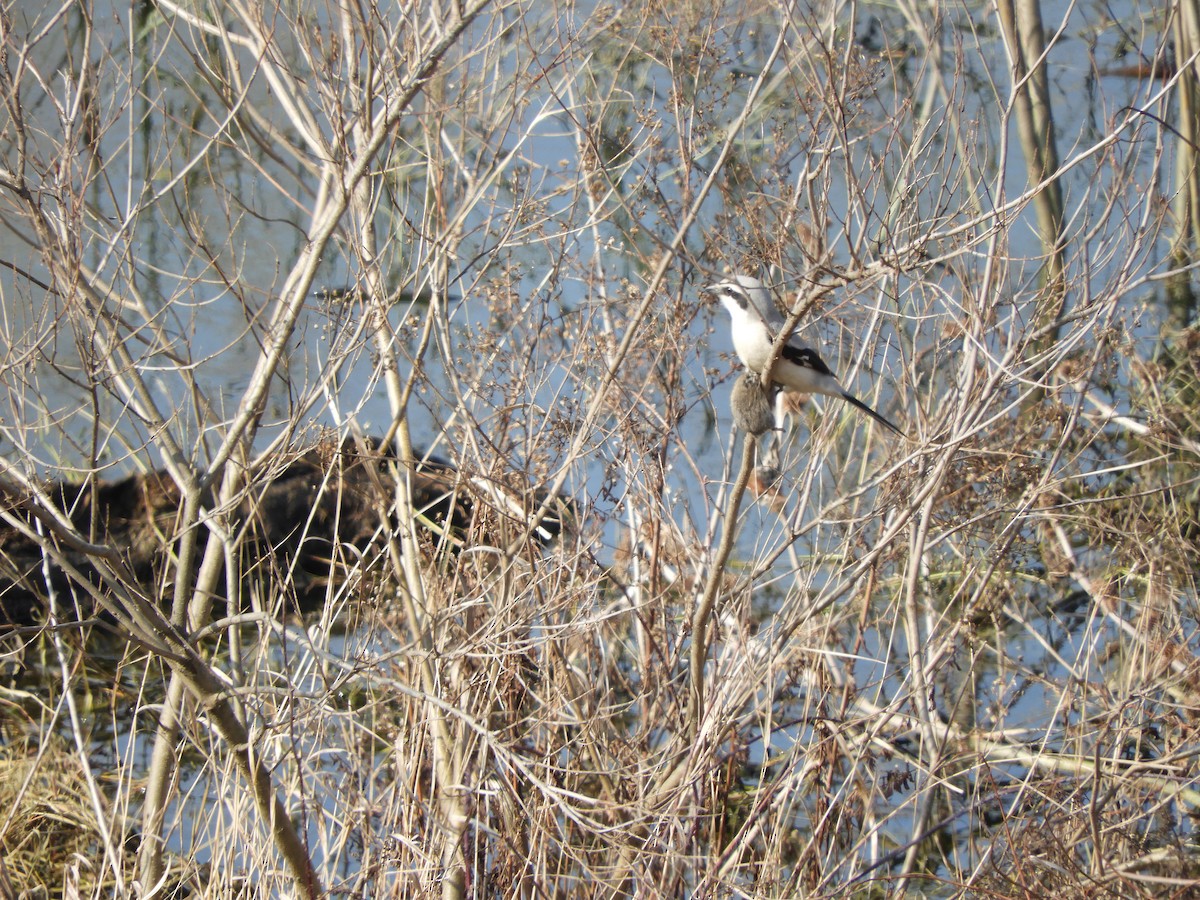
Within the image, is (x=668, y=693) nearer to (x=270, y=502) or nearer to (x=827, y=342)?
(x=827, y=342)

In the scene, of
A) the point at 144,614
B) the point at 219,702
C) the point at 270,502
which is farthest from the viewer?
the point at 270,502

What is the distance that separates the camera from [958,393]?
14.3 feet

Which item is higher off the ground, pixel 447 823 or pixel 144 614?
pixel 144 614

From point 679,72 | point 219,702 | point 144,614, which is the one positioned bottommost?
point 219,702

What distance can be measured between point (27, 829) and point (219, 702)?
9.15 feet

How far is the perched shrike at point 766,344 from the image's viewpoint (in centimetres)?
403

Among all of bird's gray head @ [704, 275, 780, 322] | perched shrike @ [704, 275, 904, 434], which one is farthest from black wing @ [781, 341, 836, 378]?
bird's gray head @ [704, 275, 780, 322]

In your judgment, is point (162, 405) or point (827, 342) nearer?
point (827, 342)

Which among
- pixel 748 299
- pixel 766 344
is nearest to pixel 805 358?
pixel 766 344

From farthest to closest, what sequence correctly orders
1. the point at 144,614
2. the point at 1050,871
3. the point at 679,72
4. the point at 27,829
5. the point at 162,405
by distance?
the point at 162,405 → the point at 27,829 → the point at 679,72 → the point at 1050,871 → the point at 144,614

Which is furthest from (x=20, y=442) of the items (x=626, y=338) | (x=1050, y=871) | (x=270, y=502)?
(x=270, y=502)

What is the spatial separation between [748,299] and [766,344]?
165mm

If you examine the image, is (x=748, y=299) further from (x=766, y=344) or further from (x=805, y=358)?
(x=805, y=358)

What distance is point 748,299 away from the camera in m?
4.02
